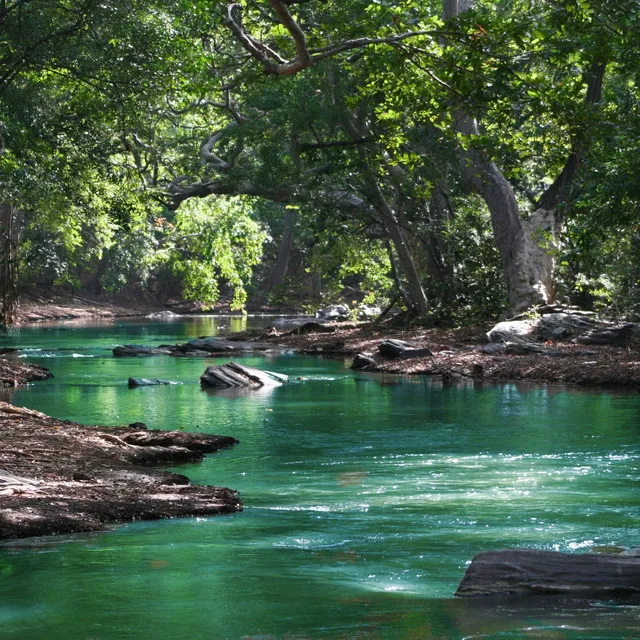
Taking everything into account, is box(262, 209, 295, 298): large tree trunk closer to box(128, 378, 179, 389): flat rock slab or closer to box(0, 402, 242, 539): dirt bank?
box(128, 378, 179, 389): flat rock slab

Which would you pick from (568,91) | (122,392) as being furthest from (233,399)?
(568,91)

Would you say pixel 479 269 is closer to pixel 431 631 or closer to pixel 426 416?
pixel 426 416

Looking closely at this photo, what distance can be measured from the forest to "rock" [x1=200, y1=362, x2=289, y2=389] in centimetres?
439

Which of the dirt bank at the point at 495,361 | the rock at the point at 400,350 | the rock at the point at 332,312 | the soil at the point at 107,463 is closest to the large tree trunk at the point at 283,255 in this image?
the rock at the point at 332,312

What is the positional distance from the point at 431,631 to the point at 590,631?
0.81 m

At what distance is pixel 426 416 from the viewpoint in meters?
16.8

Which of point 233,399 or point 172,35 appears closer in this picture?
point 233,399

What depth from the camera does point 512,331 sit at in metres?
25.9

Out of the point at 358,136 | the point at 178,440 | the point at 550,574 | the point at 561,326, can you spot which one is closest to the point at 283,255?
the point at 358,136

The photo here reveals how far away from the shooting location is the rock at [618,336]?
24.1 metres

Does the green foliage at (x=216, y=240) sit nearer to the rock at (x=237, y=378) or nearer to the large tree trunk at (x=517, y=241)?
the large tree trunk at (x=517, y=241)

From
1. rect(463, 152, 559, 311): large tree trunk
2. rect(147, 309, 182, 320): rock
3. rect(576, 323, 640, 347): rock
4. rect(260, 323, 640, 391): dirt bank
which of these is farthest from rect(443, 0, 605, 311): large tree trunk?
rect(147, 309, 182, 320): rock

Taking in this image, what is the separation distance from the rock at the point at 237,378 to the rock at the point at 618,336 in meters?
6.97

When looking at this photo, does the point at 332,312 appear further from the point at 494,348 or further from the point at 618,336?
the point at 618,336
